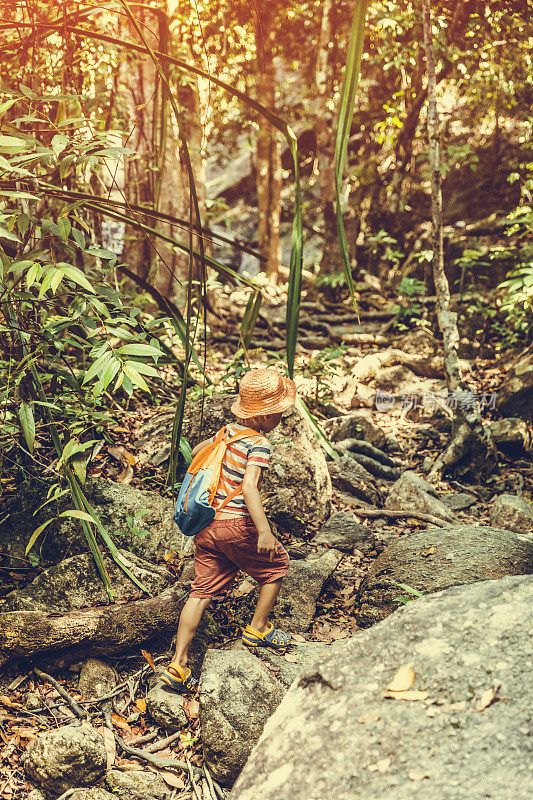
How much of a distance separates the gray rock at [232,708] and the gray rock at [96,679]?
509 millimetres

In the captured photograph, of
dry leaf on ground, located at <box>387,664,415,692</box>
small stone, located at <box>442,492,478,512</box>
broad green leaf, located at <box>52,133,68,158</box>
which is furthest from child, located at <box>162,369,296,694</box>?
small stone, located at <box>442,492,478,512</box>

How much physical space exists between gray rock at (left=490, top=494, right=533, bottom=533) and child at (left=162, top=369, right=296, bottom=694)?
2.41 meters

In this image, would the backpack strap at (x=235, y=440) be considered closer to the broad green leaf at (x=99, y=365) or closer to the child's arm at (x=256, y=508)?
the child's arm at (x=256, y=508)

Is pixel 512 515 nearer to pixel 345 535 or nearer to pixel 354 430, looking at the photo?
pixel 345 535

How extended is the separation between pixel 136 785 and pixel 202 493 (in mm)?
1175

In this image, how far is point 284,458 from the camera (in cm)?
412

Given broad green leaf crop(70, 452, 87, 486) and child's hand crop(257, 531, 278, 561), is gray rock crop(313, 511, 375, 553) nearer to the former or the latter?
child's hand crop(257, 531, 278, 561)

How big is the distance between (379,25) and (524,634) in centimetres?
946

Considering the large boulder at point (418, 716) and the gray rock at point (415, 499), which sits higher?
the large boulder at point (418, 716)

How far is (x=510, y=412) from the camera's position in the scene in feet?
21.9

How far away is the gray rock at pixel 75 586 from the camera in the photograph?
2.73m

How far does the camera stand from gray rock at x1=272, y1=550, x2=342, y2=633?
10.2ft

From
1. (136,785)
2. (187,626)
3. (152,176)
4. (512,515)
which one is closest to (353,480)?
(512,515)

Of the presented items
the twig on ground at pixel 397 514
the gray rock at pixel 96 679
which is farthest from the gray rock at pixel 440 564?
the gray rock at pixel 96 679
